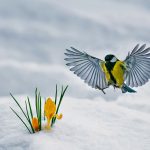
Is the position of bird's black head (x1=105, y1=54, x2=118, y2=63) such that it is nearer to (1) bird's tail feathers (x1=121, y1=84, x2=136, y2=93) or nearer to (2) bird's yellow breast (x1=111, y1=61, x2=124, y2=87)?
(2) bird's yellow breast (x1=111, y1=61, x2=124, y2=87)

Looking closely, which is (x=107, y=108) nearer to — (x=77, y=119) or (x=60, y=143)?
(x=77, y=119)

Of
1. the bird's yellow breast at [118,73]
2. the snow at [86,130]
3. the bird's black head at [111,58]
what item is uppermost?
the bird's black head at [111,58]

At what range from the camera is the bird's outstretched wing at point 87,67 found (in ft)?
13.2

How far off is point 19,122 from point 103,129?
0.56 metres

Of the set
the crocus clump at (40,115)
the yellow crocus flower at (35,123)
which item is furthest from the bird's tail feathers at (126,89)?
the yellow crocus flower at (35,123)

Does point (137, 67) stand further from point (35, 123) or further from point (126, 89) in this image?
point (35, 123)

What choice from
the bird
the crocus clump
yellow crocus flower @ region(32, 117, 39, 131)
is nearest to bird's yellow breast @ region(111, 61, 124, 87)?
the bird

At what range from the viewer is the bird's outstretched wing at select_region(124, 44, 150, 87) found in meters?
3.94

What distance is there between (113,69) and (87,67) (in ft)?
0.91

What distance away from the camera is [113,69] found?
12.8ft

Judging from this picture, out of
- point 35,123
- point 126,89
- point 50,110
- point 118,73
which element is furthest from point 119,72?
point 35,123

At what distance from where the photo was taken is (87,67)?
413 centimetres

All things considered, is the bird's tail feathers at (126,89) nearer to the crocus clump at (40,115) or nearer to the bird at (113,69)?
the bird at (113,69)

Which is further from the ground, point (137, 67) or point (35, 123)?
point (137, 67)
